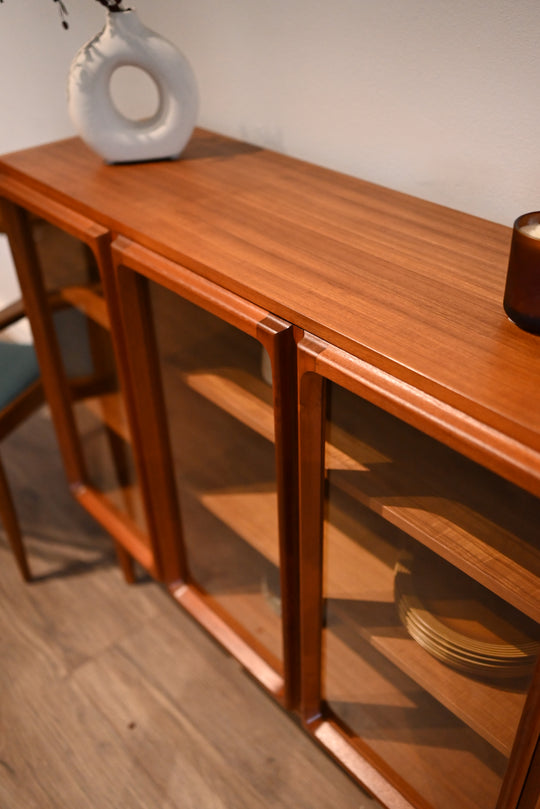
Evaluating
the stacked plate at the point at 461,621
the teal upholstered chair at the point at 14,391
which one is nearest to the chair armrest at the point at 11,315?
the teal upholstered chair at the point at 14,391

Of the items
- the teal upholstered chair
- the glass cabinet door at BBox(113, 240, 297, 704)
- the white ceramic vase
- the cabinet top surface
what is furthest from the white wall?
the teal upholstered chair

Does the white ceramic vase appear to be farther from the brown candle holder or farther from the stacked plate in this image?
the stacked plate

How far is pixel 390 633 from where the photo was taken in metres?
0.98

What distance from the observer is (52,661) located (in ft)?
5.08

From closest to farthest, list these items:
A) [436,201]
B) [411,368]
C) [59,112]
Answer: [411,368] → [436,201] → [59,112]

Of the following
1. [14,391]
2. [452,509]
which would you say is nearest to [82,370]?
[14,391]

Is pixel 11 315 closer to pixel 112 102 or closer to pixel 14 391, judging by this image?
pixel 14 391

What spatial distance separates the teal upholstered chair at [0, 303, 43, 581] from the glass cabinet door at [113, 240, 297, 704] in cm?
48

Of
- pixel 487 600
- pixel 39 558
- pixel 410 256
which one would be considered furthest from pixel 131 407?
pixel 39 558

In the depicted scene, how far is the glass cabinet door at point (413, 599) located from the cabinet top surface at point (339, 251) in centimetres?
10

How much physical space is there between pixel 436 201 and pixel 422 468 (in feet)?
1.49

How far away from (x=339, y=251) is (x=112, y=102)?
538 mm

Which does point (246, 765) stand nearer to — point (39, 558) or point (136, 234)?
point (39, 558)

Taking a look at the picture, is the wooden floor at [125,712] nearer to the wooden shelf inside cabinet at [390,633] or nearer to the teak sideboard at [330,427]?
the teak sideboard at [330,427]
